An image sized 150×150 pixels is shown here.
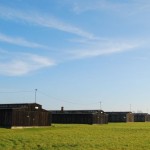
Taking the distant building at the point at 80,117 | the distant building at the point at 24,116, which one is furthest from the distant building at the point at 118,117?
the distant building at the point at 24,116

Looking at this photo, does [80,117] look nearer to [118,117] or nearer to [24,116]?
[24,116]

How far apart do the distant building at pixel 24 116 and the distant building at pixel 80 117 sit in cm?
2574

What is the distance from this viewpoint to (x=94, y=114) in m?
95.4

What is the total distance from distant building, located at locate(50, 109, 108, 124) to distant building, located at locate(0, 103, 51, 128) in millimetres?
25735

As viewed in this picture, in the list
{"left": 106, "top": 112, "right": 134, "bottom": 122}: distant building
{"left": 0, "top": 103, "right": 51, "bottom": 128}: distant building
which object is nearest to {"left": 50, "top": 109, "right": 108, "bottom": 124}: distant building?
{"left": 0, "top": 103, "right": 51, "bottom": 128}: distant building

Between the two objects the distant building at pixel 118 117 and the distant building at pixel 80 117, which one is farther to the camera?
the distant building at pixel 118 117

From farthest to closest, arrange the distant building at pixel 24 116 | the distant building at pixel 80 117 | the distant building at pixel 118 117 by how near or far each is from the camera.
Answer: the distant building at pixel 118 117
the distant building at pixel 80 117
the distant building at pixel 24 116

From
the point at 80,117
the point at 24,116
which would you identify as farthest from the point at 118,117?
the point at 24,116

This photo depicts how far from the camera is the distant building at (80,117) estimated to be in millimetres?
94750

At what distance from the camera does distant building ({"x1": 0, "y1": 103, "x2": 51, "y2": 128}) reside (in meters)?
62.0

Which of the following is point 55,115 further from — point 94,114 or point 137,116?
point 137,116

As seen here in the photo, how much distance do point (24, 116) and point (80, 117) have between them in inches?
1364

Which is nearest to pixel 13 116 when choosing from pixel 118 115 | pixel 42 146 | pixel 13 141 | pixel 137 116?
pixel 13 141

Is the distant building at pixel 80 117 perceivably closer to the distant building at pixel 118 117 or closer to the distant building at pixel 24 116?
the distant building at pixel 24 116
